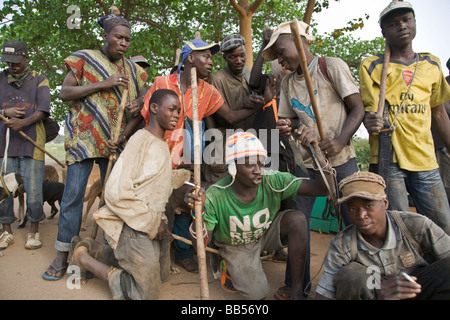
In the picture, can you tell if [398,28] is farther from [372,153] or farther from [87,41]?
[87,41]

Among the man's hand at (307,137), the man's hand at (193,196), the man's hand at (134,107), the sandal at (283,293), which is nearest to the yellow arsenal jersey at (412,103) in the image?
the man's hand at (307,137)

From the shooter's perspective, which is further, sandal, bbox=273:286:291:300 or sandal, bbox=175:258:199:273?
sandal, bbox=175:258:199:273

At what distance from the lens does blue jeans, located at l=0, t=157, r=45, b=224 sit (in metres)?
4.42

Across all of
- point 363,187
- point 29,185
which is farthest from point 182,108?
point 29,185

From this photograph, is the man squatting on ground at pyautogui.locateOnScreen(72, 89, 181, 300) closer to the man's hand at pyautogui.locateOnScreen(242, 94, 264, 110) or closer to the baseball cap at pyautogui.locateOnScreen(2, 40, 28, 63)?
the man's hand at pyautogui.locateOnScreen(242, 94, 264, 110)

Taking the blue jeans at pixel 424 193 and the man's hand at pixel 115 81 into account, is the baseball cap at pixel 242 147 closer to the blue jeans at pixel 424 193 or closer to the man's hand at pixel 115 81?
the blue jeans at pixel 424 193

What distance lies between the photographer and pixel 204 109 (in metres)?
3.83

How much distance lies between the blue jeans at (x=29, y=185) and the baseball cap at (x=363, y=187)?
3640 mm

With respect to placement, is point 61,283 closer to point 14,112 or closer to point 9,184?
point 9,184

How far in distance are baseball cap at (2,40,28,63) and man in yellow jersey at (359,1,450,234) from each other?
3.88 metres

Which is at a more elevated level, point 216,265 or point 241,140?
point 241,140

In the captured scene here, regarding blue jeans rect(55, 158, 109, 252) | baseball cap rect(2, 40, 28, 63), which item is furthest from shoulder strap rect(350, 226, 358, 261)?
baseball cap rect(2, 40, 28, 63)
